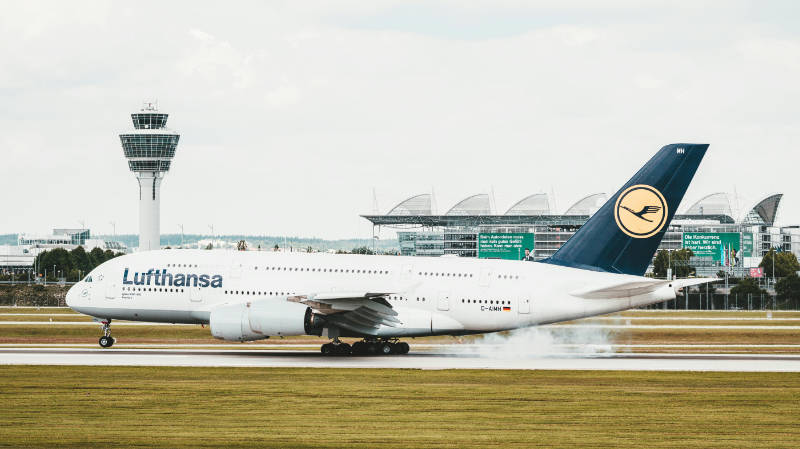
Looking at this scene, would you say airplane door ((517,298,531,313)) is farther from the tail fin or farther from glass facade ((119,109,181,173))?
glass facade ((119,109,181,173))

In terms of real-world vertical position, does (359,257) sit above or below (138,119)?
below

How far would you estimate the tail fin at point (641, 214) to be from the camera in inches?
1642

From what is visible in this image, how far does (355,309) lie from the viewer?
42.2 m

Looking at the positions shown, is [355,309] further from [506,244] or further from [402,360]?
[506,244]

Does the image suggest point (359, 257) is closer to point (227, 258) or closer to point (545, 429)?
point (227, 258)

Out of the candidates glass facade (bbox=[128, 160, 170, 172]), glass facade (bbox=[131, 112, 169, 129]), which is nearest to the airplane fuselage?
glass facade (bbox=[128, 160, 170, 172])

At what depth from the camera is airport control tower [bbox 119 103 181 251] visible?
620ft

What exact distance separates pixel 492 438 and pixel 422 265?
2142cm

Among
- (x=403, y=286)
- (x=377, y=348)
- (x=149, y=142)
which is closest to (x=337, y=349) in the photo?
(x=377, y=348)

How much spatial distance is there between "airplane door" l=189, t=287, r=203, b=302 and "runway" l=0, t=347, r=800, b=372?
7.48 ft

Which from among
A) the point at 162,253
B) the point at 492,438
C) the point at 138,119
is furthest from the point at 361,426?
the point at 138,119

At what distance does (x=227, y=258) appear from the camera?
45.5m

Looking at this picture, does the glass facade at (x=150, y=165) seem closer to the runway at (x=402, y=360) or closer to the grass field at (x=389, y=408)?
the runway at (x=402, y=360)

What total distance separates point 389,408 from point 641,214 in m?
18.2
